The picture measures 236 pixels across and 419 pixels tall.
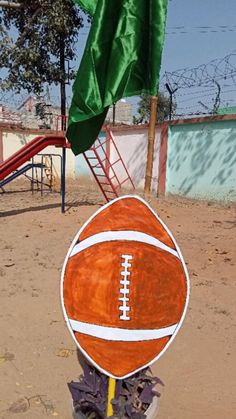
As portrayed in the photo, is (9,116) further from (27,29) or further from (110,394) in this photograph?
(110,394)

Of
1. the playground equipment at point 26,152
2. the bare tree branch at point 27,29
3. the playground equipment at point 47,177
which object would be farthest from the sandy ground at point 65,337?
the bare tree branch at point 27,29

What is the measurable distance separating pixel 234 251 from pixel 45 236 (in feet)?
9.31

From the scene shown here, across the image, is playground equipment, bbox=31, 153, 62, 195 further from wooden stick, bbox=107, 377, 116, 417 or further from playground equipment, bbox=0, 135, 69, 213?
wooden stick, bbox=107, 377, 116, 417

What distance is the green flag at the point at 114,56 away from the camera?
193 centimetres

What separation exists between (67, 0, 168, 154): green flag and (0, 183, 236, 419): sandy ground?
151 cm

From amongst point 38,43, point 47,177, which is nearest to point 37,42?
point 38,43

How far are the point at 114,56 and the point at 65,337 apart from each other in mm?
2080

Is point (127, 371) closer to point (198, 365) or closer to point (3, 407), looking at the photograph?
point (3, 407)

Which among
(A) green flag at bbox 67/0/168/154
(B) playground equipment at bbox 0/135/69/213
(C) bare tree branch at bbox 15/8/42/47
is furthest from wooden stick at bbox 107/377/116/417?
(C) bare tree branch at bbox 15/8/42/47

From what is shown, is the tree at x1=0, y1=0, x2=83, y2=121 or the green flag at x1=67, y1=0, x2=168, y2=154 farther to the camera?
the tree at x1=0, y1=0, x2=83, y2=121

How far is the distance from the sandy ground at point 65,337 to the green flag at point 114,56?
1506mm

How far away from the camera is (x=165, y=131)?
1054 cm

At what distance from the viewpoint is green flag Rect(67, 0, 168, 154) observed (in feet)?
6.34

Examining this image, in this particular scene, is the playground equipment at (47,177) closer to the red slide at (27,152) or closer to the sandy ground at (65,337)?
the red slide at (27,152)
